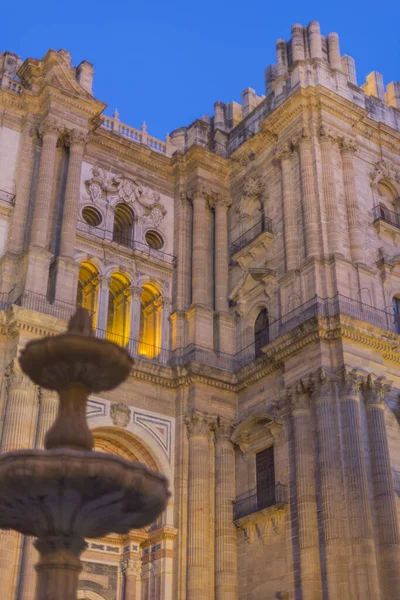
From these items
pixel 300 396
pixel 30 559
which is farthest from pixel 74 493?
pixel 300 396

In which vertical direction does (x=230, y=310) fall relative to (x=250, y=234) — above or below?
below

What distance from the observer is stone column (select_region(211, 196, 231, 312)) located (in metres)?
26.7

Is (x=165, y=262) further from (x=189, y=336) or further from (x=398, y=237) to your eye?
(x=398, y=237)

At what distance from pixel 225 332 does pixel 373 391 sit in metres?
6.02

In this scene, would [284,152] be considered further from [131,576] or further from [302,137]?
[131,576]

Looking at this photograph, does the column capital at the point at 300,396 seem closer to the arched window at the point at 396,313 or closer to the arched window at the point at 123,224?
the arched window at the point at 396,313

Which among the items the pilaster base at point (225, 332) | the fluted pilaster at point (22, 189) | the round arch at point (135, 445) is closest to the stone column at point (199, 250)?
the pilaster base at point (225, 332)

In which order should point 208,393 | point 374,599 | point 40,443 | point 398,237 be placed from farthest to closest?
1. point 398,237
2. point 208,393
3. point 40,443
4. point 374,599

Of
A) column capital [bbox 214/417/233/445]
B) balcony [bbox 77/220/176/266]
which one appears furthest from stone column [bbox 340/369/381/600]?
balcony [bbox 77/220/176/266]

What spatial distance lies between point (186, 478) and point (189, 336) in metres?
4.57

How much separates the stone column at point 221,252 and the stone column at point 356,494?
6641mm

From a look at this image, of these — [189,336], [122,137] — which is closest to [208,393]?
[189,336]

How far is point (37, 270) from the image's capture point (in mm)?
23062

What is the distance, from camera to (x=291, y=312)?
23547mm
